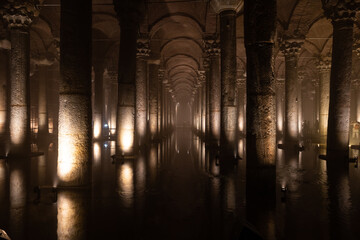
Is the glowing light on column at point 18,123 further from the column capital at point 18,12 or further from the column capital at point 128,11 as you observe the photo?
the column capital at point 128,11

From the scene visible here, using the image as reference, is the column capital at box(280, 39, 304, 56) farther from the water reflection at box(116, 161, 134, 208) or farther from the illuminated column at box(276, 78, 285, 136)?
Answer: the water reflection at box(116, 161, 134, 208)

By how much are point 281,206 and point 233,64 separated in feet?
22.0

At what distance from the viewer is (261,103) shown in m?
6.45

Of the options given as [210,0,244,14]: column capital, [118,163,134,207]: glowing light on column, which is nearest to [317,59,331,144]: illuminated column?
[210,0,244,14]: column capital

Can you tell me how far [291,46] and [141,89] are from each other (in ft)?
27.0

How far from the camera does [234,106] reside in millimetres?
11617

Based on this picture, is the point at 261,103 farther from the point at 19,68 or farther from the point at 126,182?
the point at 19,68

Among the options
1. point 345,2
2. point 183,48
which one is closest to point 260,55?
point 345,2

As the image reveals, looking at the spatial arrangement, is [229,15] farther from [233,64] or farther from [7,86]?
[7,86]

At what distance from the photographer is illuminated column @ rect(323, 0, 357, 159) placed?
10938 mm

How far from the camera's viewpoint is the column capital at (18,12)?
11258mm

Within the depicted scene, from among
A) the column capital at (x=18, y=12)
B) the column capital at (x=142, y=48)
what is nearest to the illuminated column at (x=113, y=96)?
the column capital at (x=142, y=48)

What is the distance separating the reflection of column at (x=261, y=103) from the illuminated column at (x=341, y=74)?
19.4 ft

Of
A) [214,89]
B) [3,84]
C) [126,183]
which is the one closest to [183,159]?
[214,89]
